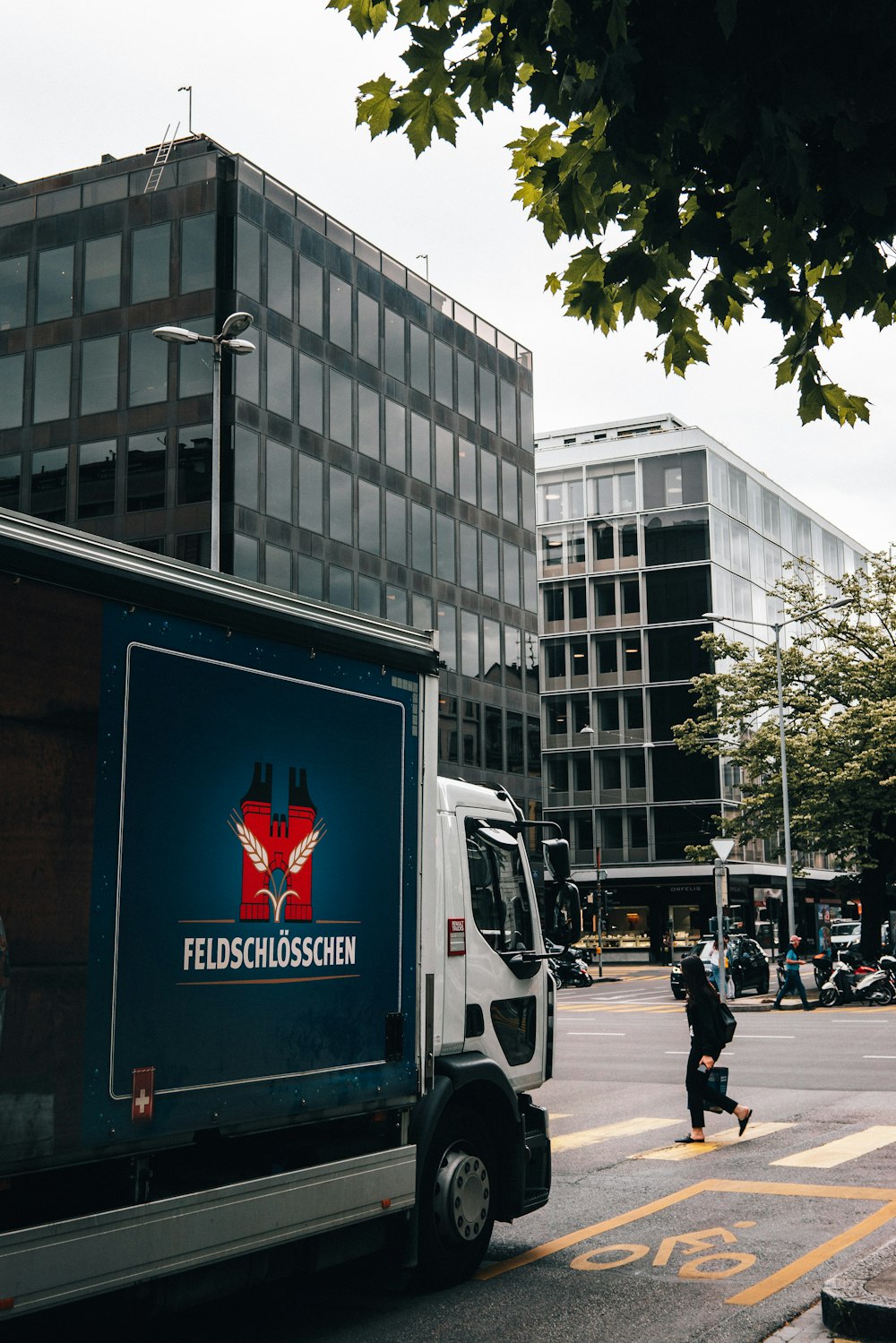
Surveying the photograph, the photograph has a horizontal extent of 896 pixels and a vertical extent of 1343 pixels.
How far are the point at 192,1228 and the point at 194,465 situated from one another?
3079 centimetres

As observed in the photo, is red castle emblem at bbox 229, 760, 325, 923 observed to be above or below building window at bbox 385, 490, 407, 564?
below

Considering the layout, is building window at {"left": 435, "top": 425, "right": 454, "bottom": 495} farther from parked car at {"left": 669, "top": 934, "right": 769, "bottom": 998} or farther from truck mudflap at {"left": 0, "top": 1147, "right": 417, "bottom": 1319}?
truck mudflap at {"left": 0, "top": 1147, "right": 417, "bottom": 1319}

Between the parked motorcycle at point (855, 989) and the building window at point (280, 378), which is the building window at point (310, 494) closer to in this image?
the building window at point (280, 378)

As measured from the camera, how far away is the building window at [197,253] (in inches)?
1409

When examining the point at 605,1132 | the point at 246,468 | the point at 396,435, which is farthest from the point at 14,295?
the point at 605,1132

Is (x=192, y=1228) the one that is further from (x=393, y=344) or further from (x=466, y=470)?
(x=466, y=470)

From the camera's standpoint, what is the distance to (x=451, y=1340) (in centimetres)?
632

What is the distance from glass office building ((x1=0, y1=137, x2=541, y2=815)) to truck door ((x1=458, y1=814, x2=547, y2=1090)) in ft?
88.1

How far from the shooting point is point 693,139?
17.0 feet

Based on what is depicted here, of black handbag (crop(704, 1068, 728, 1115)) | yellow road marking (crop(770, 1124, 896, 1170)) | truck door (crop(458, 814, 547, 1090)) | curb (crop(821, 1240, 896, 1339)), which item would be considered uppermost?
truck door (crop(458, 814, 547, 1090))

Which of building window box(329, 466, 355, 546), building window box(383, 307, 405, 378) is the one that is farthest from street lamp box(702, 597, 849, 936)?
building window box(383, 307, 405, 378)

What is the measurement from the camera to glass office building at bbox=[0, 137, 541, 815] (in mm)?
35375

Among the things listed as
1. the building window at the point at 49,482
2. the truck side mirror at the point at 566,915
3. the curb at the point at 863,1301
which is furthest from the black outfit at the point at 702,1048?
the building window at the point at 49,482

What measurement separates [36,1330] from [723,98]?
491 centimetres
